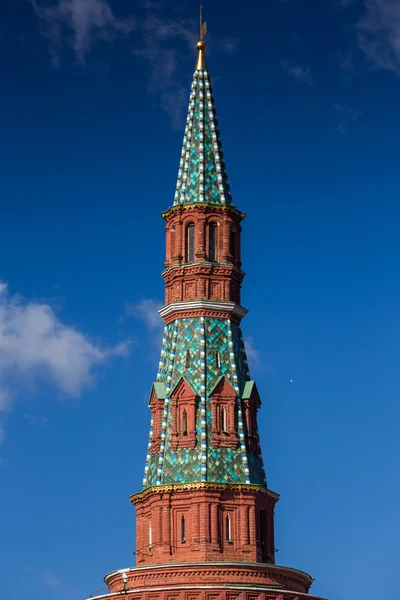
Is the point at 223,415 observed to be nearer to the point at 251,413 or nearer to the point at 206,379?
the point at 251,413

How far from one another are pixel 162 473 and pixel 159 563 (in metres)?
5.02

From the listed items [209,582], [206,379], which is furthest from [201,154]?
[209,582]

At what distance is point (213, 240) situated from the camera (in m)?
86.1

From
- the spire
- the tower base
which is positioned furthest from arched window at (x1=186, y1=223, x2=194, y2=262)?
the tower base

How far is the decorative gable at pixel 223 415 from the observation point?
8125 centimetres

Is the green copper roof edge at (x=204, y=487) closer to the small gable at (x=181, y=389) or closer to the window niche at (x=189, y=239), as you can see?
the small gable at (x=181, y=389)

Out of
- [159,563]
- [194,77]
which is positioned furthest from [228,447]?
[194,77]

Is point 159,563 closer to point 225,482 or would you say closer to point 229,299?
point 225,482

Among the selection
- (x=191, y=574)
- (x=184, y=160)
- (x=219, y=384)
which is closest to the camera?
(x=191, y=574)

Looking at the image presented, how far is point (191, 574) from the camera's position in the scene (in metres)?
77.0

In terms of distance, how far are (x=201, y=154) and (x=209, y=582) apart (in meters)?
25.5

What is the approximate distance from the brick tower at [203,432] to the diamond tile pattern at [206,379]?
6 centimetres

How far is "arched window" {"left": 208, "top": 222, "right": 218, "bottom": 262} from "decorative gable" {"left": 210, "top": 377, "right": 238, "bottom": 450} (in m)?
7.73

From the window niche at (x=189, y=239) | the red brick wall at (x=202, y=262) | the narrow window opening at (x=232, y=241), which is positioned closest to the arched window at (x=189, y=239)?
the window niche at (x=189, y=239)
